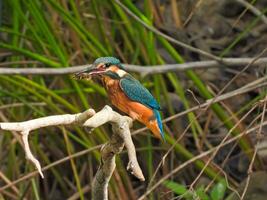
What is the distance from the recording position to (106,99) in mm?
3430

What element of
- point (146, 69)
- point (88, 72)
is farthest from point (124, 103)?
point (146, 69)

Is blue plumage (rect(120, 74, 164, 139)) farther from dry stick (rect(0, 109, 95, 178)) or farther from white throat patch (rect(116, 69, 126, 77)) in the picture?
dry stick (rect(0, 109, 95, 178))

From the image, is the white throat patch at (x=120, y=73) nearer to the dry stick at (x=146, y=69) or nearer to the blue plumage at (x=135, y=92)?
the blue plumage at (x=135, y=92)

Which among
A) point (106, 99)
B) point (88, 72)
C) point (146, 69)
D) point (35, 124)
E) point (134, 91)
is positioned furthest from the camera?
point (106, 99)

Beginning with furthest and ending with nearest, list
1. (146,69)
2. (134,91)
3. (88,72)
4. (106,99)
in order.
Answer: (106,99), (146,69), (134,91), (88,72)

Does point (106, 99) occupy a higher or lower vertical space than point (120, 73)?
higher

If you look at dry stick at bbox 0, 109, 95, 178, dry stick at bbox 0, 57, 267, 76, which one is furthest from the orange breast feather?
dry stick at bbox 0, 57, 267, 76

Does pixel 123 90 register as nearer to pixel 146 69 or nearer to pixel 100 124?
pixel 100 124

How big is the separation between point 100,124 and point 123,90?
256 mm

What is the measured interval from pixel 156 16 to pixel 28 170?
1036mm

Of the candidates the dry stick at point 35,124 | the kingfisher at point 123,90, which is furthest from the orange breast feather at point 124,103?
the dry stick at point 35,124

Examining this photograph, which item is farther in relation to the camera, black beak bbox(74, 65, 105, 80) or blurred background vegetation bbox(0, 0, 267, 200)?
blurred background vegetation bbox(0, 0, 267, 200)

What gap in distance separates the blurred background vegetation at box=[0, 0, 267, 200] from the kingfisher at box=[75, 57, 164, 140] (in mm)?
1015

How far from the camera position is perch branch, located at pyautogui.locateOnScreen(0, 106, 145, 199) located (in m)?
1.53
